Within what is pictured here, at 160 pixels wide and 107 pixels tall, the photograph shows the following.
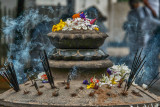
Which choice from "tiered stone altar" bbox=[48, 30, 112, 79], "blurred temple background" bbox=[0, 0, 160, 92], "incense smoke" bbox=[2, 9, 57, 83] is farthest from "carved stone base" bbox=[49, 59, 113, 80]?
"incense smoke" bbox=[2, 9, 57, 83]

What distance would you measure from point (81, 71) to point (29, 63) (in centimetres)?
466

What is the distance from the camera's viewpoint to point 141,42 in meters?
10.1

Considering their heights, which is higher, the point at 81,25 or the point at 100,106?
the point at 81,25

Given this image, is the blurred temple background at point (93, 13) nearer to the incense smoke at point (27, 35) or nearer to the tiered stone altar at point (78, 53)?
the incense smoke at point (27, 35)

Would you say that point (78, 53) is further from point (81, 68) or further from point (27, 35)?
point (27, 35)

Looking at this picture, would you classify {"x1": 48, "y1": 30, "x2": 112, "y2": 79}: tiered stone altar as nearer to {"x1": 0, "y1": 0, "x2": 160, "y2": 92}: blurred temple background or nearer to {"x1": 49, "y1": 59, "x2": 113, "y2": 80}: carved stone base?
{"x1": 49, "y1": 59, "x2": 113, "y2": 80}: carved stone base

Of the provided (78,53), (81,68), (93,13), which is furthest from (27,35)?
(81,68)

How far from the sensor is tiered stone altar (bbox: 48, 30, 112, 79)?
486cm

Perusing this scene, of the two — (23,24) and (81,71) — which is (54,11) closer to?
(23,24)

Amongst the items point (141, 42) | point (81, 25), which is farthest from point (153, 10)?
point (81, 25)

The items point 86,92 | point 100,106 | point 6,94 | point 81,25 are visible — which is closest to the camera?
point 100,106

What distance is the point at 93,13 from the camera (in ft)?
32.8

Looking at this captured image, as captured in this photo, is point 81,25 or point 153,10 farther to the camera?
point 153,10

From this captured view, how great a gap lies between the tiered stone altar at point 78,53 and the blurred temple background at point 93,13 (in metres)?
3.20
